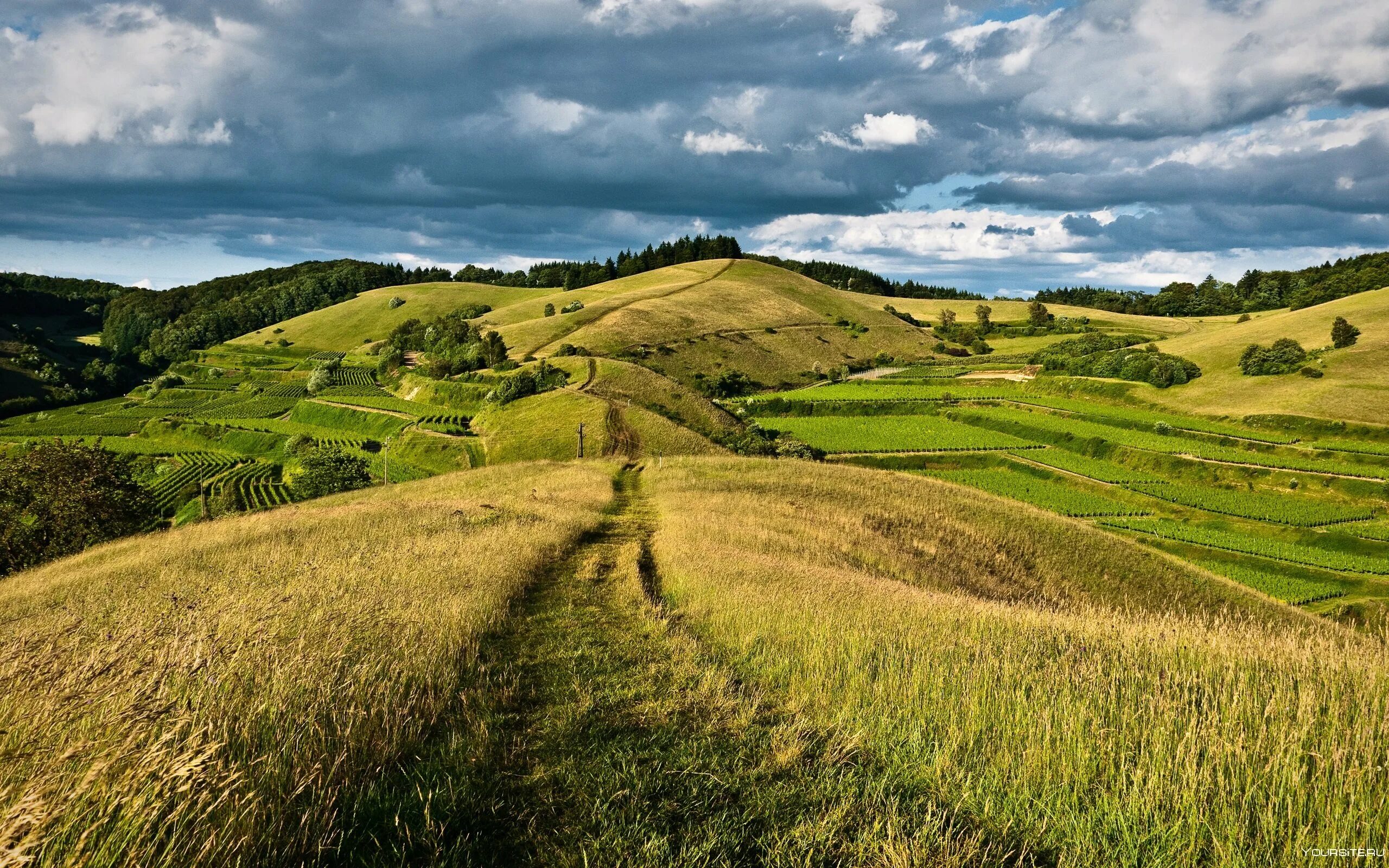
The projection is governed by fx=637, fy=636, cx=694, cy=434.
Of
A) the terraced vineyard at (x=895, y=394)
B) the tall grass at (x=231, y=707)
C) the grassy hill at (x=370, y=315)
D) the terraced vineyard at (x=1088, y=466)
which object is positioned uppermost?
the grassy hill at (x=370, y=315)

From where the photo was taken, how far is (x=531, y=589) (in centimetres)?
1288

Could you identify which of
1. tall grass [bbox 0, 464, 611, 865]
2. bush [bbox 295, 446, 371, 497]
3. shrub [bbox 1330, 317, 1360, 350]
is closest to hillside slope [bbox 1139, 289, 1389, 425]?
shrub [bbox 1330, 317, 1360, 350]

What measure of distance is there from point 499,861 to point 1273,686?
7.75 m

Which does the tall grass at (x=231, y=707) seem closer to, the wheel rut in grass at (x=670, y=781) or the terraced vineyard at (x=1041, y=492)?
A: the wheel rut in grass at (x=670, y=781)

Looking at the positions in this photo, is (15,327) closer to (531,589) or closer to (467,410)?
(467,410)

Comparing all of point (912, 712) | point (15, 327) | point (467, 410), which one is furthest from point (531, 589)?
point (15, 327)

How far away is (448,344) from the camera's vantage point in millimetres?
115312

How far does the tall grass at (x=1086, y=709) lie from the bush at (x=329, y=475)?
60236 mm

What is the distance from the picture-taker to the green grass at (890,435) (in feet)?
235

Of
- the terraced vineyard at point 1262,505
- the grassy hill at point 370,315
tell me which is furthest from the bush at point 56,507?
the grassy hill at point 370,315

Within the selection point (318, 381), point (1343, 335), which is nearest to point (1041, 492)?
point (1343, 335)

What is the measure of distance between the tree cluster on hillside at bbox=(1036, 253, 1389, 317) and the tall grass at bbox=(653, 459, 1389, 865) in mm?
164129

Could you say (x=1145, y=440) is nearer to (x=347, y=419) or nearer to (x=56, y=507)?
(x=56, y=507)

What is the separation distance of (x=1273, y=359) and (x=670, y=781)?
109m
